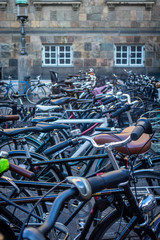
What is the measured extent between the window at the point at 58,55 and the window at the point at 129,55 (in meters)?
2.16

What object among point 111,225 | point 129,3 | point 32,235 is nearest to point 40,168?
point 111,225

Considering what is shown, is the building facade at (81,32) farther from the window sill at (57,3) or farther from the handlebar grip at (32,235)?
the handlebar grip at (32,235)

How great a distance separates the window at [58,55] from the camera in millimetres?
16156

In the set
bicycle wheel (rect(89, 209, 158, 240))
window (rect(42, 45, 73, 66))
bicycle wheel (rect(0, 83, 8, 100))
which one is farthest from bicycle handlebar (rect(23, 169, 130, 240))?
window (rect(42, 45, 73, 66))

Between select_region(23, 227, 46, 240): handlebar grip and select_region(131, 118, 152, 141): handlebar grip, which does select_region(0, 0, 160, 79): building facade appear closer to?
select_region(131, 118, 152, 141): handlebar grip

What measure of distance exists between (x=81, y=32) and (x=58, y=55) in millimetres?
1478

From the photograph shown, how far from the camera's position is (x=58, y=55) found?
53.3 feet

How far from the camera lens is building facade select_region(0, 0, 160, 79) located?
15.7 m

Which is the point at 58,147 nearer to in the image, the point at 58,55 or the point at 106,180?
the point at 106,180

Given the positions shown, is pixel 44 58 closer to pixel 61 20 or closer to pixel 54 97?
pixel 61 20

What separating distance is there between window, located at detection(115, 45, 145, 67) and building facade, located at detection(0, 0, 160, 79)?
268 millimetres

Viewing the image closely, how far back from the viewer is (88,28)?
1579 centimetres

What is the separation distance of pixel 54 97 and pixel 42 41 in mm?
10111

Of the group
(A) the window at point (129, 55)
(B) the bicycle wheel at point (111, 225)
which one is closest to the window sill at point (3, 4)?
(A) the window at point (129, 55)
